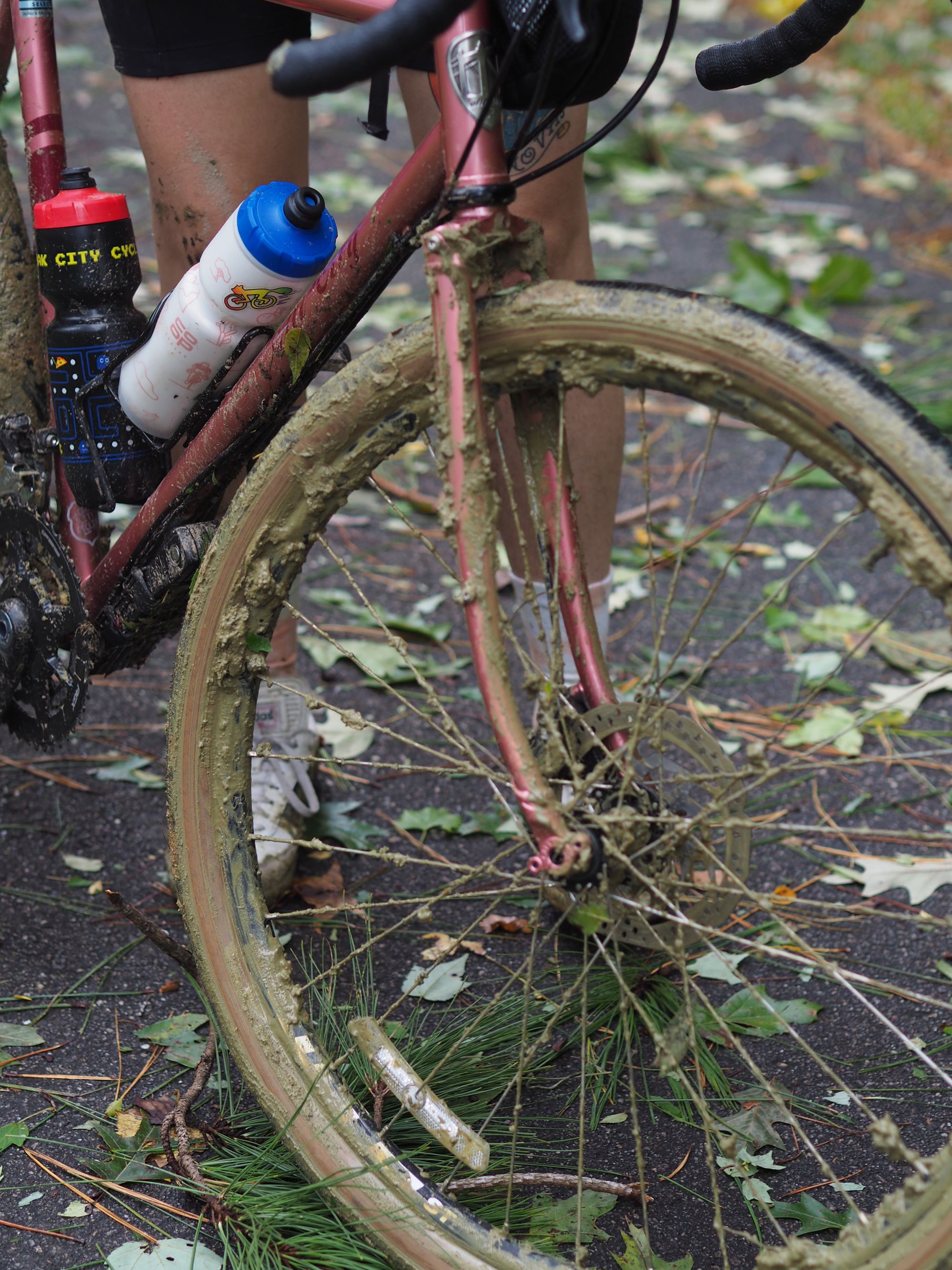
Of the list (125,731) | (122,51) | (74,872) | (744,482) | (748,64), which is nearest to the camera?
(748,64)

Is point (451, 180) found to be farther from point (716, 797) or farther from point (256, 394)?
point (716, 797)

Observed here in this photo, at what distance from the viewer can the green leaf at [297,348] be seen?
4.02ft

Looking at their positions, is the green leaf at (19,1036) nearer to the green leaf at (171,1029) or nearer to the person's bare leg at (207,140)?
the green leaf at (171,1029)

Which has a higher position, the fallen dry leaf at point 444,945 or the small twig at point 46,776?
the small twig at point 46,776

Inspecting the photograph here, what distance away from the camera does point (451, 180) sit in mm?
1021

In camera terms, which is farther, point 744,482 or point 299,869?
point 744,482

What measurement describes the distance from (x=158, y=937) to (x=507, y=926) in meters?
0.50

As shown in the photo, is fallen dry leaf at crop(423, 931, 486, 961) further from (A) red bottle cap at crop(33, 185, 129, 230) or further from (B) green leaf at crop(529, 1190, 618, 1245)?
(A) red bottle cap at crop(33, 185, 129, 230)

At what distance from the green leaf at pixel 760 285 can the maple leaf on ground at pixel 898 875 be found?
2.22m

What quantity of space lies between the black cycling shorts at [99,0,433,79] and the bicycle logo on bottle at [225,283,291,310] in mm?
364

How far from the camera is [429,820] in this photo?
1891mm

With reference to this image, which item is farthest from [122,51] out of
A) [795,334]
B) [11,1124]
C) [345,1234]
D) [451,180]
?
[345,1234]

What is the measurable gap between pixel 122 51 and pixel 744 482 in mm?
2010

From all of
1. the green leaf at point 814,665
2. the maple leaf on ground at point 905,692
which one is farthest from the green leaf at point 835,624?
the maple leaf on ground at point 905,692
